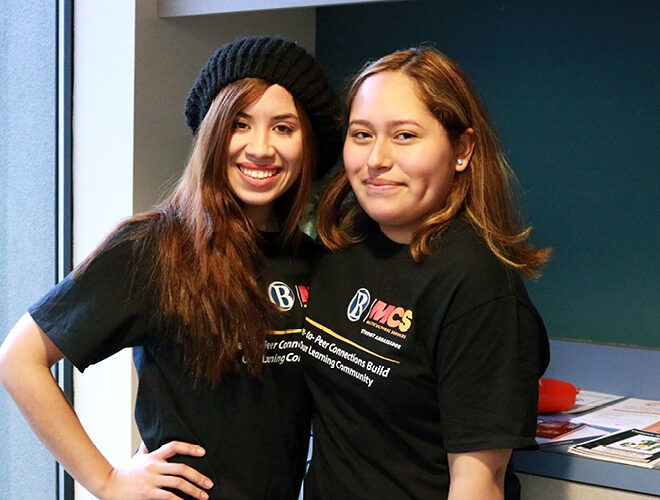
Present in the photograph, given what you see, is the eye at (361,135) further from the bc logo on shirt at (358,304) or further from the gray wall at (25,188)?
the gray wall at (25,188)

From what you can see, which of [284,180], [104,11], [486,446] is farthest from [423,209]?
[104,11]

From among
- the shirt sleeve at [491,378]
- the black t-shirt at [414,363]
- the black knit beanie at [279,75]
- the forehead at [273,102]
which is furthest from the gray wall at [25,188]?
the shirt sleeve at [491,378]

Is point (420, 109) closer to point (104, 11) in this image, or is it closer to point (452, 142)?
point (452, 142)

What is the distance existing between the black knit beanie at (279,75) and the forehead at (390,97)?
0.40 ft

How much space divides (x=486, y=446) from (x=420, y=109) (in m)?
0.50

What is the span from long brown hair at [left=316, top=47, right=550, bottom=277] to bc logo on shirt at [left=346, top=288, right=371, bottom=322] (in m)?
0.12

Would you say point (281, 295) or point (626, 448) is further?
point (626, 448)

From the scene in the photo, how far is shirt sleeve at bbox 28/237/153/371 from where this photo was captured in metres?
1.30

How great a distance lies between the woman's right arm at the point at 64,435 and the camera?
52.4 inches

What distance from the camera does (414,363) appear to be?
1.22 meters

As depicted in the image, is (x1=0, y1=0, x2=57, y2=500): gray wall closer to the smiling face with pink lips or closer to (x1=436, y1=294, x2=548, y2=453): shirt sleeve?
the smiling face with pink lips

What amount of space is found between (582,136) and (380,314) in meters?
1.14

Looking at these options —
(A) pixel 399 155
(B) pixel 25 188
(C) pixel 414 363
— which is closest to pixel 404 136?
(A) pixel 399 155

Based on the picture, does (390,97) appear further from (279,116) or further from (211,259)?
(211,259)
